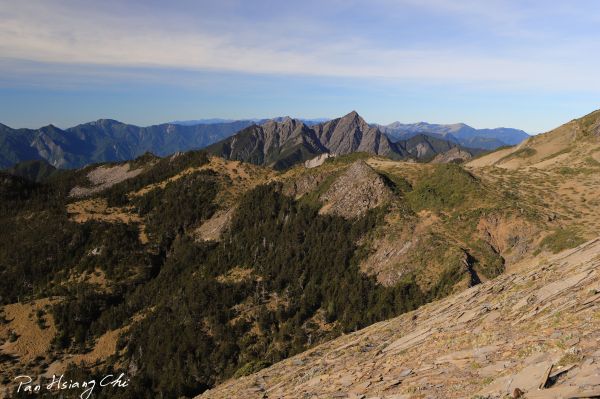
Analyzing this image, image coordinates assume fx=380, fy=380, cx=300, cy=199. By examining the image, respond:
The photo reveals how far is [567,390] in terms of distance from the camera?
9828mm

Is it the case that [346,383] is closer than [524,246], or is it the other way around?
[346,383]

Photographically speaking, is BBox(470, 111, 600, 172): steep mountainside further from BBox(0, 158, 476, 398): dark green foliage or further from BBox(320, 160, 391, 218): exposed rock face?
BBox(320, 160, 391, 218): exposed rock face

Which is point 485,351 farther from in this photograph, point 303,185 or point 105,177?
point 105,177

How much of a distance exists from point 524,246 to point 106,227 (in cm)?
10558

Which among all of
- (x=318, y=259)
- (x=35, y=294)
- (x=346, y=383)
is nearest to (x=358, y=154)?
(x=318, y=259)

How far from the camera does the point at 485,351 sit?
15.2 metres

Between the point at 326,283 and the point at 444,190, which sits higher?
the point at 444,190

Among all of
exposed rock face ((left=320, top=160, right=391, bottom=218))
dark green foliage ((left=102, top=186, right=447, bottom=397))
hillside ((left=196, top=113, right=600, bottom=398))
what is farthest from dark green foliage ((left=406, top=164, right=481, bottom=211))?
hillside ((left=196, top=113, right=600, bottom=398))

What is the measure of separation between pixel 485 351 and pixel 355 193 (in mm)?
74777

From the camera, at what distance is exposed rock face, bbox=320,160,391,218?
280 feet

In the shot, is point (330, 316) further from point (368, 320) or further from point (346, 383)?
point (346, 383)

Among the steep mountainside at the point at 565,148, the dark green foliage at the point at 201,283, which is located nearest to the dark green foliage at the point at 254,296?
the dark green foliage at the point at 201,283

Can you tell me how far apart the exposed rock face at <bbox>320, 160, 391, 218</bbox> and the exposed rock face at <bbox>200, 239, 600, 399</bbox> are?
57887 millimetres

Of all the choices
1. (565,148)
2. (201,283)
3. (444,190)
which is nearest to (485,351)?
(444,190)
